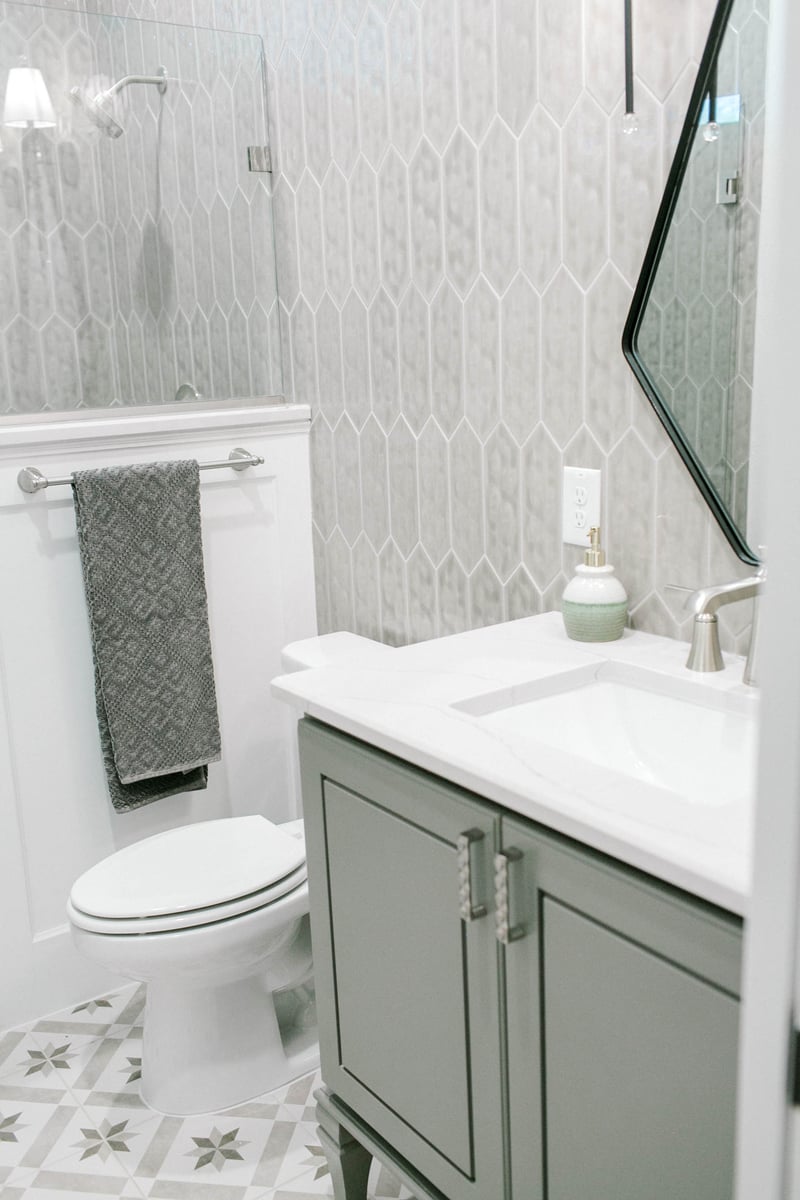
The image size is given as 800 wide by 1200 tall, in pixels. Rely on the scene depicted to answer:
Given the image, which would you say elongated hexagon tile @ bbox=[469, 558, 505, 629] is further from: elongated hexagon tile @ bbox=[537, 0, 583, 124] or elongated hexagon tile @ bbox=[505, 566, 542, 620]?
elongated hexagon tile @ bbox=[537, 0, 583, 124]

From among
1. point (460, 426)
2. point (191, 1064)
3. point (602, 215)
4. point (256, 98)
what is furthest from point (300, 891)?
point (256, 98)

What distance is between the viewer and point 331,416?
2273mm

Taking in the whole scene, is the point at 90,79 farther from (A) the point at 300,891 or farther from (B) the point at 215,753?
(A) the point at 300,891

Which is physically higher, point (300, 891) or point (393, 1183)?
point (300, 891)

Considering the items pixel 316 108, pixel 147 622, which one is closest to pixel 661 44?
pixel 316 108

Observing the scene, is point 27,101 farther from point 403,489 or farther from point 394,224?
point 403,489

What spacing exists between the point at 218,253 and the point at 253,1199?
68.6 inches

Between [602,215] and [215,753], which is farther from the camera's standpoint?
[215,753]

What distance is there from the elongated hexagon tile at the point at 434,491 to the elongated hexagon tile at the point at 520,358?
0.63 ft

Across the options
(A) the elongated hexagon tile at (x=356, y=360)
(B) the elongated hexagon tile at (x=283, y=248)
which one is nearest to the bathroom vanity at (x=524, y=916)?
(A) the elongated hexagon tile at (x=356, y=360)

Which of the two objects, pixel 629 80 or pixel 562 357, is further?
pixel 562 357

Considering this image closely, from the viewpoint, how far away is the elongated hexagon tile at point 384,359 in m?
2.04

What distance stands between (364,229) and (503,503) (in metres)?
0.60

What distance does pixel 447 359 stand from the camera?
1.92 m
